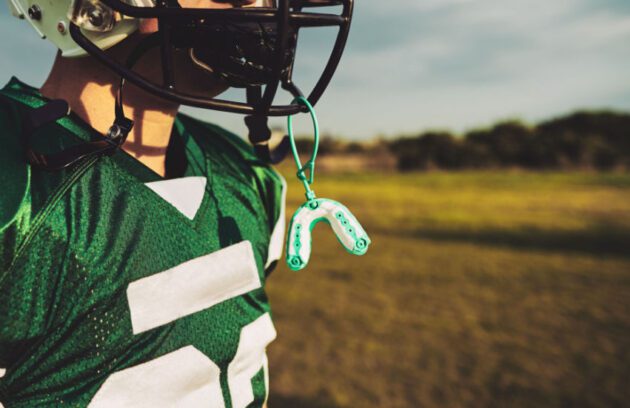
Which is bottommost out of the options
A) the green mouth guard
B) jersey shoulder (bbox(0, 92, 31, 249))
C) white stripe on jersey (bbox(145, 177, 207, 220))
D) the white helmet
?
the green mouth guard

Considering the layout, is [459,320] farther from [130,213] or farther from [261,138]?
[130,213]

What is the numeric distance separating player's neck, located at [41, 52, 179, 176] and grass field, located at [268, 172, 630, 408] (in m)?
1.77

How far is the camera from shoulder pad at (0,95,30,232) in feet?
2.36

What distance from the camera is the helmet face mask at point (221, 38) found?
77 centimetres

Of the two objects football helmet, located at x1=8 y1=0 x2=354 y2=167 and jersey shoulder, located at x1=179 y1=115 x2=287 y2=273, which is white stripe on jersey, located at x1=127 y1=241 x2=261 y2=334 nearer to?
jersey shoulder, located at x1=179 y1=115 x2=287 y2=273

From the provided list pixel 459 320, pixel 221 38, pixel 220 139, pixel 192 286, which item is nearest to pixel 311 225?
pixel 192 286

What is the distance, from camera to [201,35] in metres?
0.85

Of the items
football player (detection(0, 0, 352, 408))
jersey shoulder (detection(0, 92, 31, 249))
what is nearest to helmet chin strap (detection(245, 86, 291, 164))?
football player (detection(0, 0, 352, 408))

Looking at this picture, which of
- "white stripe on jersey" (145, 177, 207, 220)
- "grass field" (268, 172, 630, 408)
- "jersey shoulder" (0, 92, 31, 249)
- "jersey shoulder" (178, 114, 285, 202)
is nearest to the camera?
"jersey shoulder" (0, 92, 31, 249)

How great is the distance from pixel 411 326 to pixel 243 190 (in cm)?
251

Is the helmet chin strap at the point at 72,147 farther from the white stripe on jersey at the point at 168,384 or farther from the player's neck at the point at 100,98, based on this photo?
the white stripe on jersey at the point at 168,384

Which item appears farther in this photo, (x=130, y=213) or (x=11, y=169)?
(x=130, y=213)

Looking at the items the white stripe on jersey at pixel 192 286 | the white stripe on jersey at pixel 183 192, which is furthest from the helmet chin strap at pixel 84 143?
the white stripe on jersey at pixel 192 286

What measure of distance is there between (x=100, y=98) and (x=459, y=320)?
3.08 metres
